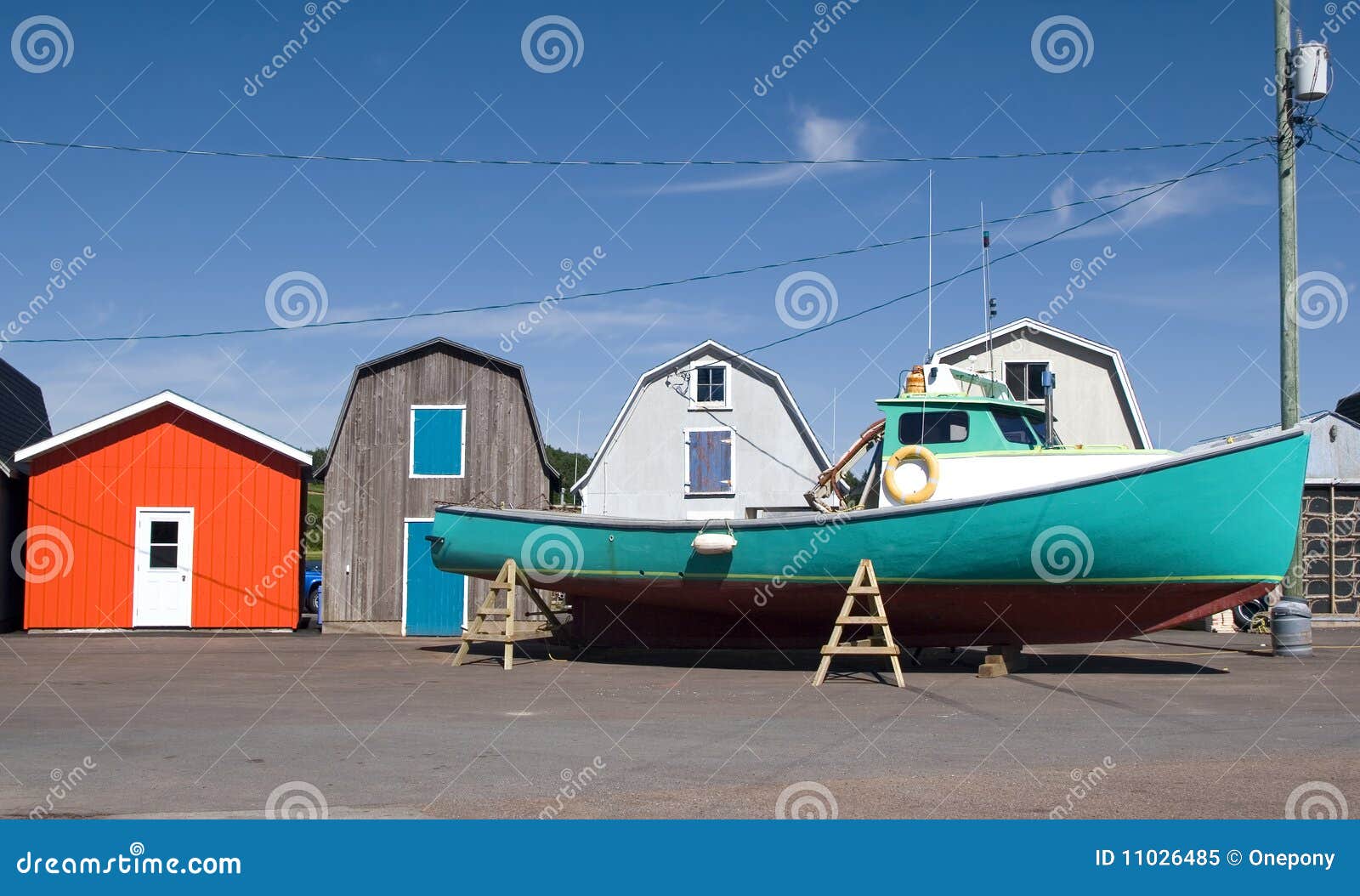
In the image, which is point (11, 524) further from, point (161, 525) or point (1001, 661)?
point (1001, 661)

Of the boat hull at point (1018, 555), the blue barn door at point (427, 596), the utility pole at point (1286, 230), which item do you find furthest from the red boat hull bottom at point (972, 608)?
the blue barn door at point (427, 596)

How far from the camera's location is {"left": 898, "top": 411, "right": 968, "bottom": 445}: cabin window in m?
14.0

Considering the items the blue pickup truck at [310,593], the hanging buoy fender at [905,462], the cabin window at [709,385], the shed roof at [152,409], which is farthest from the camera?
the cabin window at [709,385]

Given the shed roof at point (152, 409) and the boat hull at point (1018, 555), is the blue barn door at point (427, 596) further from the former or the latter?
the boat hull at point (1018, 555)

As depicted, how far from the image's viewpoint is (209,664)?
14992mm

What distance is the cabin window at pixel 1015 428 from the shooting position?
46.3 ft

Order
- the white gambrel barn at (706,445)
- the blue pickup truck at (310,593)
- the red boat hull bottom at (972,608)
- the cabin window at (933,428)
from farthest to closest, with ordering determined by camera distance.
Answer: the white gambrel barn at (706,445) → the blue pickup truck at (310,593) → the cabin window at (933,428) → the red boat hull bottom at (972,608)

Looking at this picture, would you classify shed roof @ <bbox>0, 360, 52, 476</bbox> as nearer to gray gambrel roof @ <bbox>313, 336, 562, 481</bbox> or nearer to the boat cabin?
gray gambrel roof @ <bbox>313, 336, 562, 481</bbox>

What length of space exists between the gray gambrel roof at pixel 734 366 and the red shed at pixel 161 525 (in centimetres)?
1069

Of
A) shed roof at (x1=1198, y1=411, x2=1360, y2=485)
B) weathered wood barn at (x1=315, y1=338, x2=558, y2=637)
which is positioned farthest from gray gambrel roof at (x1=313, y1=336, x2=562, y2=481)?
shed roof at (x1=1198, y1=411, x2=1360, y2=485)

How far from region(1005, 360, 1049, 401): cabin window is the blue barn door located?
1324cm

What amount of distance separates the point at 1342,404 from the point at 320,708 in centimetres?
2845

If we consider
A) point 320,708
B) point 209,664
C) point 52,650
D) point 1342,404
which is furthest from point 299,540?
point 1342,404

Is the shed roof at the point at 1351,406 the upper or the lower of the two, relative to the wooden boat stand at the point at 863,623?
upper
